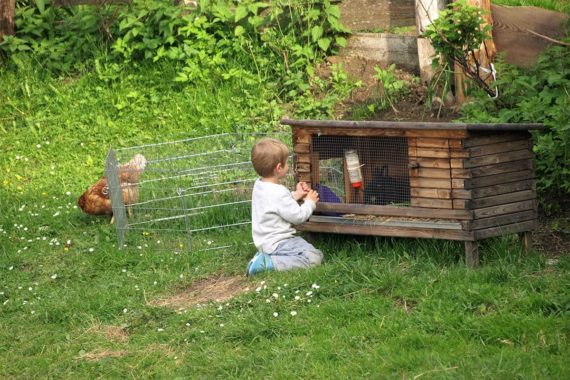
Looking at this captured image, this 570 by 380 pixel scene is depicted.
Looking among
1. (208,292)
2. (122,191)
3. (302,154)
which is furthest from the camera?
(122,191)

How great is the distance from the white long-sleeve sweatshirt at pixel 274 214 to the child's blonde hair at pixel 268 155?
128 millimetres

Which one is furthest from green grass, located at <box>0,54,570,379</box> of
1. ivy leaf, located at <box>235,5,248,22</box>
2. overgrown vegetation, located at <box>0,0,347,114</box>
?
ivy leaf, located at <box>235,5,248,22</box>

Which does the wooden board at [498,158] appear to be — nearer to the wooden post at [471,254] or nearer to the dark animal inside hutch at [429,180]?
the dark animal inside hutch at [429,180]

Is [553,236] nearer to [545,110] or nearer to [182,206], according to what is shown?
Answer: [545,110]

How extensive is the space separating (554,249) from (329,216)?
62.4 inches

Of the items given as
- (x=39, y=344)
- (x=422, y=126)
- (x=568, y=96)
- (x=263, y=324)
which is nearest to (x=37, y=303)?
(x=39, y=344)

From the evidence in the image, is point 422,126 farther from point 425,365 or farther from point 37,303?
point 37,303

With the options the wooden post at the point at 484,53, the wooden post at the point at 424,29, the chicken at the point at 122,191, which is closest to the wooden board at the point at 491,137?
the wooden post at the point at 484,53

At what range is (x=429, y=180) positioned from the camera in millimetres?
6395

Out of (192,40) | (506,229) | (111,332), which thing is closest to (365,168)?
(506,229)

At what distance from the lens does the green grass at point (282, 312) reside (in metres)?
5.18

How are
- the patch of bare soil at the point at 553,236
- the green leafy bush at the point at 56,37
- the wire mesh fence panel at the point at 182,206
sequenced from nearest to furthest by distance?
the patch of bare soil at the point at 553,236
the wire mesh fence panel at the point at 182,206
the green leafy bush at the point at 56,37

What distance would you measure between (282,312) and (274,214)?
3.42 feet

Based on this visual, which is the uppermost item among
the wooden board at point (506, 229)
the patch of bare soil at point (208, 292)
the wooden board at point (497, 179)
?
the wooden board at point (497, 179)
